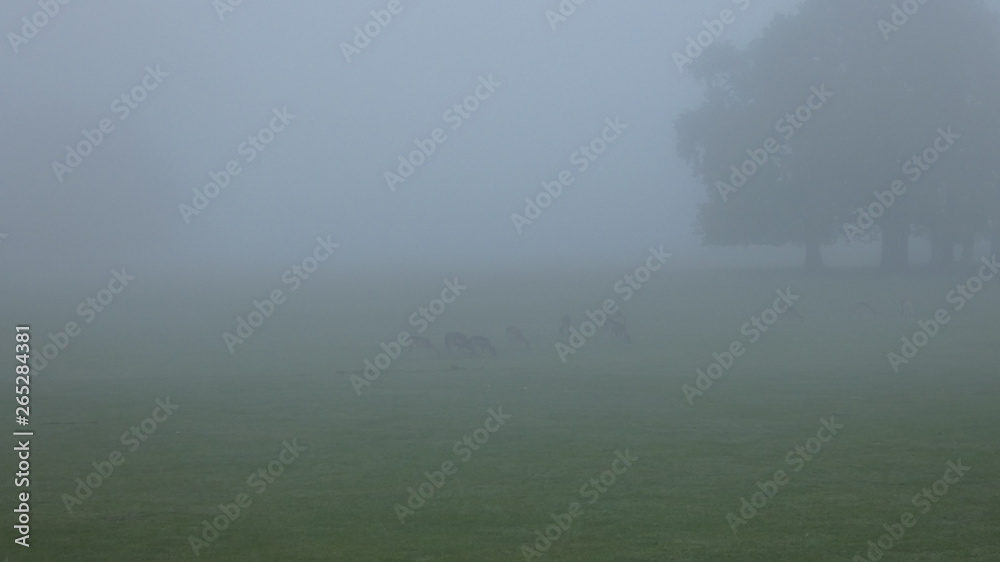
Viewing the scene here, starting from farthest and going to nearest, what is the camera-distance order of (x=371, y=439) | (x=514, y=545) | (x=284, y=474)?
(x=371, y=439)
(x=284, y=474)
(x=514, y=545)

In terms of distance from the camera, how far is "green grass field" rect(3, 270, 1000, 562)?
11047mm

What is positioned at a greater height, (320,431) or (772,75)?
(772,75)

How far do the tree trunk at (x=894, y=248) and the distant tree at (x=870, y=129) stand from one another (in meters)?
0.06

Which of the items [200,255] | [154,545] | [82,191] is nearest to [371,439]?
[154,545]

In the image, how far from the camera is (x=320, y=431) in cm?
1758

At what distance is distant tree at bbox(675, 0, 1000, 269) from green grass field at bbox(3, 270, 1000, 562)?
2592 centimetres

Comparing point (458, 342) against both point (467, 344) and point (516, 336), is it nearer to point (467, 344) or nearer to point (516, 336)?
point (467, 344)

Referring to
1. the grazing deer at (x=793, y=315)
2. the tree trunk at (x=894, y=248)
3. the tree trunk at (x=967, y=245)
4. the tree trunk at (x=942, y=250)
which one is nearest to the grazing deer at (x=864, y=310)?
the grazing deer at (x=793, y=315)

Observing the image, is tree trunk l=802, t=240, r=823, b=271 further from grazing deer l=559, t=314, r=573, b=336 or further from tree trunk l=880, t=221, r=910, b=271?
grazing deer l=559, t=314, r=573, b=336

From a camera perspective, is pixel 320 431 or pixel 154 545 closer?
pixel 154 545

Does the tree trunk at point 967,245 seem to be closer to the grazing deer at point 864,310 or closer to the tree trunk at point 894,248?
the tree trunk at point 894,248

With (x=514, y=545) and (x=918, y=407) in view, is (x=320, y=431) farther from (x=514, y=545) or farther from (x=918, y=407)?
(x=918, y=407)

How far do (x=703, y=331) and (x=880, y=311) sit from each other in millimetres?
8819

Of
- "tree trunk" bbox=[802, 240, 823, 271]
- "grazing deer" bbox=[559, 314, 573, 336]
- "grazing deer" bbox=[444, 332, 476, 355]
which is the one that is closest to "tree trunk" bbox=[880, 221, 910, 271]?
"tree trunk" bbox=[802, 240, 823, 271]
